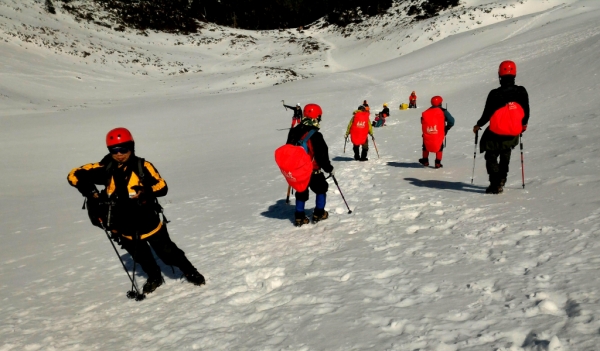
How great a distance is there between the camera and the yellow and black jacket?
4941mm

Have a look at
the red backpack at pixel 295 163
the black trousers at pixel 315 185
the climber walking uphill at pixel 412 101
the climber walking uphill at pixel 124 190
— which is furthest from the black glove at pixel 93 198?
the climber walking uphill at pixel 412 101

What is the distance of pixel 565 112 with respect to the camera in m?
15.4

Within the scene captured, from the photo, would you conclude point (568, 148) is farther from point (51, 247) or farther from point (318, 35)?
point (318, 35)

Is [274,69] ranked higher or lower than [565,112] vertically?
higher

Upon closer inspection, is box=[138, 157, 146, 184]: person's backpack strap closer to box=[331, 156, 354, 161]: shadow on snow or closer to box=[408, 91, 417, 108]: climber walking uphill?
box=[331, 156, 354, 161]: shadow on snow

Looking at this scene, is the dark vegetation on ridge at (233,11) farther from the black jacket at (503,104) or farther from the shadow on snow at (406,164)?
the black jacket at (503,104)

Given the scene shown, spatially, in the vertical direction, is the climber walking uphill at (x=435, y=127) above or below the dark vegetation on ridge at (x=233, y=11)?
below

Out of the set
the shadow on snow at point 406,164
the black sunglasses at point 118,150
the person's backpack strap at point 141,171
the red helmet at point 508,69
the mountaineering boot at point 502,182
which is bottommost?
the mountaineering boot at point 502,182

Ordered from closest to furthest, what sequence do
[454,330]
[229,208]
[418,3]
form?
[454,330] < [229,208] < [418,3]

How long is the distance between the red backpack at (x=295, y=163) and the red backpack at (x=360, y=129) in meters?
6.63

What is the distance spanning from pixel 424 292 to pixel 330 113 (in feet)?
75.6

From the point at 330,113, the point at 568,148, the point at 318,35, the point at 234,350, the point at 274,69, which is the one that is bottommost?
the point at 234,350

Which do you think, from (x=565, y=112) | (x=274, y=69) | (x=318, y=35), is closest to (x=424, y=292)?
(x=565, y=112)

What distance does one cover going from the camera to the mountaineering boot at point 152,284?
5.41 m
